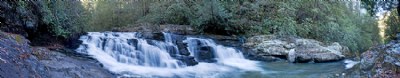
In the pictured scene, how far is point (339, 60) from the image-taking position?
13.3 metres

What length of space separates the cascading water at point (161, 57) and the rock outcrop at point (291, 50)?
95 cm

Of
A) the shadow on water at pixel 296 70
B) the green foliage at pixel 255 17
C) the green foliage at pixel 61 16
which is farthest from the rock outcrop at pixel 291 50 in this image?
the green foliage at pixel 61 16

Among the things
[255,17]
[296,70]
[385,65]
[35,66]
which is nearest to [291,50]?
[296,70]

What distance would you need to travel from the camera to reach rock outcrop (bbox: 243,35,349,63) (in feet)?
42.3

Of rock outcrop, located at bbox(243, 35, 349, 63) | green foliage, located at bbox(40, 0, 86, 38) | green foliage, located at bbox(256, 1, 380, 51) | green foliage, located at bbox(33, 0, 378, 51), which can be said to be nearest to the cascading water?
green foliage, located at bbox(40, 0, 86, 38)

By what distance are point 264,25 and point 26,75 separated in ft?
45.2

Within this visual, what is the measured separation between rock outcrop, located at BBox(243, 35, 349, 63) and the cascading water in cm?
95

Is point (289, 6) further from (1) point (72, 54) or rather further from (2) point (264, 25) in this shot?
(1) point (72, 54)

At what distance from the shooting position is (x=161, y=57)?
433 inches

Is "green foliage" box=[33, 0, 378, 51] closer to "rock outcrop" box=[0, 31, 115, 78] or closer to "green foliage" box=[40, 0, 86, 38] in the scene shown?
"green foliage" box=[40, 0, 86, 38]

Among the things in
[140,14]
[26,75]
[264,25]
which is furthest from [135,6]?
[26,75]

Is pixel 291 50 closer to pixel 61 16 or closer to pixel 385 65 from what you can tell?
pixel 385 65

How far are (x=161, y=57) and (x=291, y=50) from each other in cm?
508

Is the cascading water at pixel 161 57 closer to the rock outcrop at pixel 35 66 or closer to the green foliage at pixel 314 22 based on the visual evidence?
the rock outcrop at pixel 35 66
